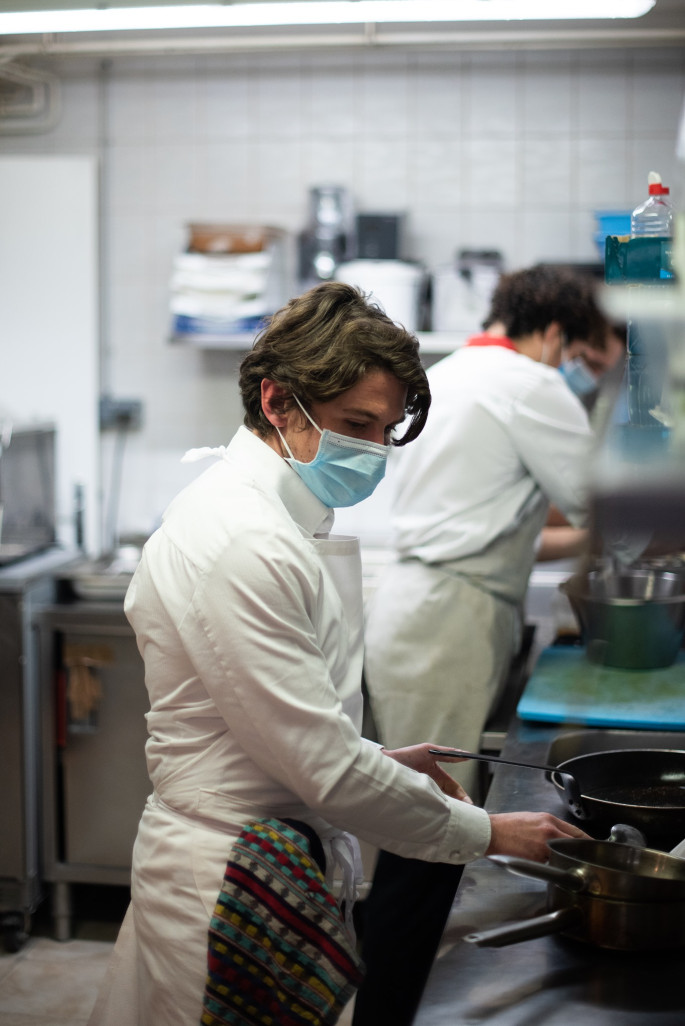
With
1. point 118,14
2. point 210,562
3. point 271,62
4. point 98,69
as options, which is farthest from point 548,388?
point 98,69

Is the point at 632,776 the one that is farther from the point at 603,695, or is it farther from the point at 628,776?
the point at 603,695

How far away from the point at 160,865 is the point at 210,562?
1.19 feet

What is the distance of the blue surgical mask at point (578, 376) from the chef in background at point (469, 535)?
58 centimetres

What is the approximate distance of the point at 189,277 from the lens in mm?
3480

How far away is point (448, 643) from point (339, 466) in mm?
1124

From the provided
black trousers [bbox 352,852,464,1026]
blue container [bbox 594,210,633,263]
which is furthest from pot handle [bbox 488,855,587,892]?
blue container [bbox 594,210,633,263]

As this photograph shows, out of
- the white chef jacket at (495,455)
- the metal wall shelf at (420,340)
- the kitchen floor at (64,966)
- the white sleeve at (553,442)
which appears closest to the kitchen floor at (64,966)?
the kitchen floor at (64,966)

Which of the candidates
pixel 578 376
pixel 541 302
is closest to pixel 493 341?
pixel 541 302

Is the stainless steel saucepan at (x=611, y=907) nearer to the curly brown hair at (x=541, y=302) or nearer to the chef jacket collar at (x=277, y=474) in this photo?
the chef jacket collar at (x=277, y=474)

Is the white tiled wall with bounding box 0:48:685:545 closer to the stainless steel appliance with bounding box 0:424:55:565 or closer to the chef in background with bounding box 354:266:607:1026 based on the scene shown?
the stainless steel appliance with bounding box 0:424:55:565

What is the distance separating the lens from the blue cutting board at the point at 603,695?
1808 mm

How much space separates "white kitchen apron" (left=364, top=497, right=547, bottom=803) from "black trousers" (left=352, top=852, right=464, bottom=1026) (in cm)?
31

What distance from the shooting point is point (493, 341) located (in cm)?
244

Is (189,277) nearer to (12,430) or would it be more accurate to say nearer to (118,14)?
(12,430)
